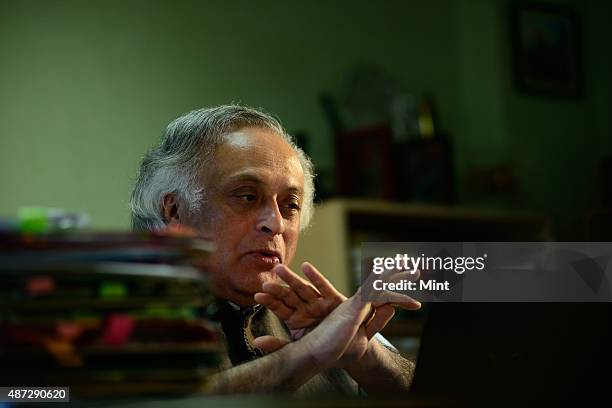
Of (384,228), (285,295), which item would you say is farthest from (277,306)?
(384,228)

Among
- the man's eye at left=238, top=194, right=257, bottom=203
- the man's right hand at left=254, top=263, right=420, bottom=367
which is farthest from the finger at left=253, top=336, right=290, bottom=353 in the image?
the man's eye at left=238, top=194, right=257, bottom=203

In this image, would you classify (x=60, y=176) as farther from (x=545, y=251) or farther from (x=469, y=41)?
(x=545, y=251)

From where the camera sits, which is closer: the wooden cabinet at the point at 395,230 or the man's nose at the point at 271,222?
the man's nose at the point at 271,222

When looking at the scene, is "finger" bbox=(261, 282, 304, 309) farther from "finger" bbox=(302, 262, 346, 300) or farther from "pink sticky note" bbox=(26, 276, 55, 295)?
"pink sticky note" bbox=(26, 276, 55, 295)

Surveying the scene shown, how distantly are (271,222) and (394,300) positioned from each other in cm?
46

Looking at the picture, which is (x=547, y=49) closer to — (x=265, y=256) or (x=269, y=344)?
(x=265, y=256)

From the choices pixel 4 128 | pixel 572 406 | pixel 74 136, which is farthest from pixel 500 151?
pixel 572 406

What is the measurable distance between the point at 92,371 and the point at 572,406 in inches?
17.6

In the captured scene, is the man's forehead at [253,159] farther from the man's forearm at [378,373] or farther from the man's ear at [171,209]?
the man's forearm at [378,373]

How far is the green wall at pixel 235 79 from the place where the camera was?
8.89ft

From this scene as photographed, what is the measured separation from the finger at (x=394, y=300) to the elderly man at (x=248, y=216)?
0.09 meters

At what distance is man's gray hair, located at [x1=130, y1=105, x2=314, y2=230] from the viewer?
154cm

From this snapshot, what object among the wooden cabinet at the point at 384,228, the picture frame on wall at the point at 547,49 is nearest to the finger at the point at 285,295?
the wooden cabinet at the point at 384,228

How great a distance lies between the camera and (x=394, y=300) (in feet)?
3.42
